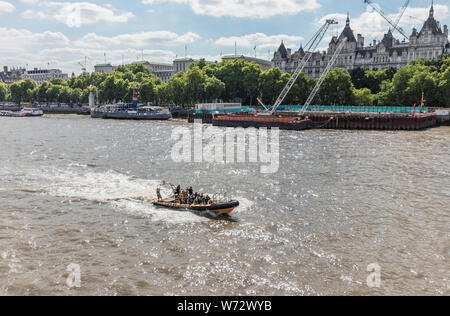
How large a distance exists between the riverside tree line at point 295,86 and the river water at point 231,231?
85457mm

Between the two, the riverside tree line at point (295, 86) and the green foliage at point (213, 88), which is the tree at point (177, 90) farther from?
the green foliage at point (213, 88)

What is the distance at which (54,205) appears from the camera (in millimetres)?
34000

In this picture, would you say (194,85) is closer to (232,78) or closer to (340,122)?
(232,78)

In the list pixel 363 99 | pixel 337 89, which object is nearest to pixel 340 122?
pixel 337 89

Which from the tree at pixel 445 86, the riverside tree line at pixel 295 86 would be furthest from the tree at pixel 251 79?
the tree at pixel 445 86

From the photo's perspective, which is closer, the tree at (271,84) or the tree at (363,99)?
the tree at (363,99)

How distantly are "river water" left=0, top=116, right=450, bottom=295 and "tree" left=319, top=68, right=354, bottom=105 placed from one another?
94.0 meters

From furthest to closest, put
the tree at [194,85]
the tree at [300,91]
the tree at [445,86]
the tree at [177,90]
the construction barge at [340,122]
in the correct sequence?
the tree at [177,90] < the tree at [194,85] < the tree at [300,91] < the tree at [445,86] < the construction barge at [340,122]

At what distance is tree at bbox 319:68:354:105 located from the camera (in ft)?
468

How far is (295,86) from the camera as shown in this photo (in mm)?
153125

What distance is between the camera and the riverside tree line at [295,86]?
5044 inches

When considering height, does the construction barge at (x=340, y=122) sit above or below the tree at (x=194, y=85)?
below

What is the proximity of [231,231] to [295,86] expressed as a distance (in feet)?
433
